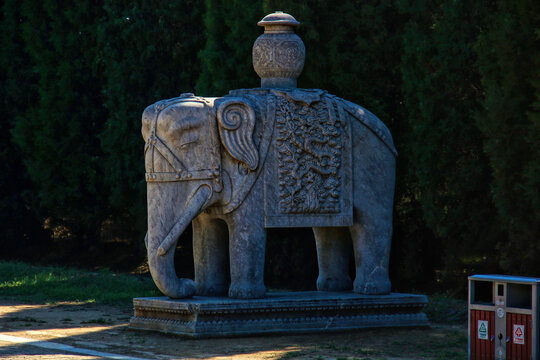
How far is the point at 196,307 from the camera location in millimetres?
8977

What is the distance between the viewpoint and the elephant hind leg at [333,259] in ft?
34.4

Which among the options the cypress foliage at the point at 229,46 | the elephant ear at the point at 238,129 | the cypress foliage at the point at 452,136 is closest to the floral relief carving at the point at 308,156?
the elephant ear at the point at 238,129

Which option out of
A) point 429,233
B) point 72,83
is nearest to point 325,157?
point 429,233

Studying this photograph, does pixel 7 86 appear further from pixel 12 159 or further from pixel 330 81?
pixel 330 81

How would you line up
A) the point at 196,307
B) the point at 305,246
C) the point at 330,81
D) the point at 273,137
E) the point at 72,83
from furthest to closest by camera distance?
1. the point at 72,83
2. the point at 305,246
3. the point at 330,81
4. the point at 273,137
5. the point at 196,307

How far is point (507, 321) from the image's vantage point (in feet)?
25.0

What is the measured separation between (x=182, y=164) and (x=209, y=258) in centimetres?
112

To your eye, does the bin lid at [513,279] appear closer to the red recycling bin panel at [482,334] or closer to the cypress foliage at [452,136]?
the red recycling bin panel at [482,334]

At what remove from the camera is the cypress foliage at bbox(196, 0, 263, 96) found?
13.9 m

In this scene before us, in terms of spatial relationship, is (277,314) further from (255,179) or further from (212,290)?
(255,179)

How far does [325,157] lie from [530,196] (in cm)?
227

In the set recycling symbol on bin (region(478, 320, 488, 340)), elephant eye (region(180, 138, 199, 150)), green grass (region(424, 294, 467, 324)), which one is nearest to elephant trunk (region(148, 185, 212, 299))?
elephant eye (region(180, 138, 199, 150))

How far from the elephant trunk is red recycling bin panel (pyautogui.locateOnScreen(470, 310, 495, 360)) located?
276 cm

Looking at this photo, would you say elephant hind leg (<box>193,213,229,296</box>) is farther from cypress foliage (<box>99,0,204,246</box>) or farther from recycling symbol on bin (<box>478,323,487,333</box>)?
cypress foliage (<box>99,0,204,246</box>)
